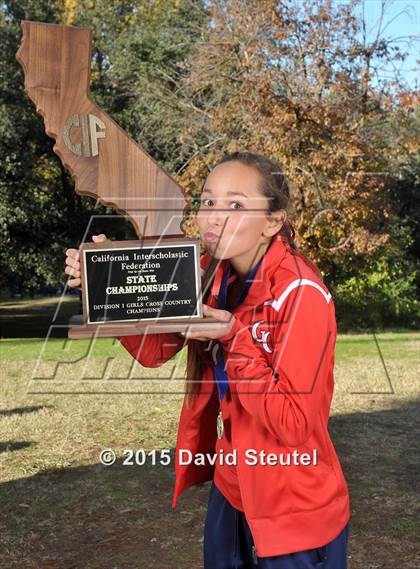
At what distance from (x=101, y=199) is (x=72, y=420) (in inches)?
205

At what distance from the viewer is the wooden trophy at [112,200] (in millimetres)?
2230

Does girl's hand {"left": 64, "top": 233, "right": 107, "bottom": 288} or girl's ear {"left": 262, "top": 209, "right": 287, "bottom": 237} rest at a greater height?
girl's ear {"left": 262, "top": 209, "right": 287, "bottom": 237}

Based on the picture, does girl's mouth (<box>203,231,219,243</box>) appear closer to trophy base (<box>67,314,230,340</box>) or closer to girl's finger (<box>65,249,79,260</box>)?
trophy base (<box>67,314,230,340</box>)

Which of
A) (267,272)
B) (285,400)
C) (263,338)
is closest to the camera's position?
(285,400)

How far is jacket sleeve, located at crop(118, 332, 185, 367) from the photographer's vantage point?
2.39m

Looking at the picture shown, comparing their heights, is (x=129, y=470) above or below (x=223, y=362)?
below

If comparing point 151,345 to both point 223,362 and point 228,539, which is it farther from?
point 228,539

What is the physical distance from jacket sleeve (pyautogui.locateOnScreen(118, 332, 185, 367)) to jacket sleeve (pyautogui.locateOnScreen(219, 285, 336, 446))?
450 millimetres

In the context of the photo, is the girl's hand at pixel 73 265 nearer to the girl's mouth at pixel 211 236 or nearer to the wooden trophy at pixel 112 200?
the wooden trophy at pixel 112 200

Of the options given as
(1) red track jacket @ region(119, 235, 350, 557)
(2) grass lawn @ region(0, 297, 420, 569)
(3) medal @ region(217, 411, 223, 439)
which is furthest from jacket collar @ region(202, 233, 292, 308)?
(2) grass lawn @ region(0, 297, 420, 569)

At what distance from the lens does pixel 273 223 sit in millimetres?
2221

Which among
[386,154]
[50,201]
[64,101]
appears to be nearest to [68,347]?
[50,201]

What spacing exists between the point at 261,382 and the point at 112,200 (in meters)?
0.92

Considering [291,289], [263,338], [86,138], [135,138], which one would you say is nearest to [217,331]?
[263,338]
